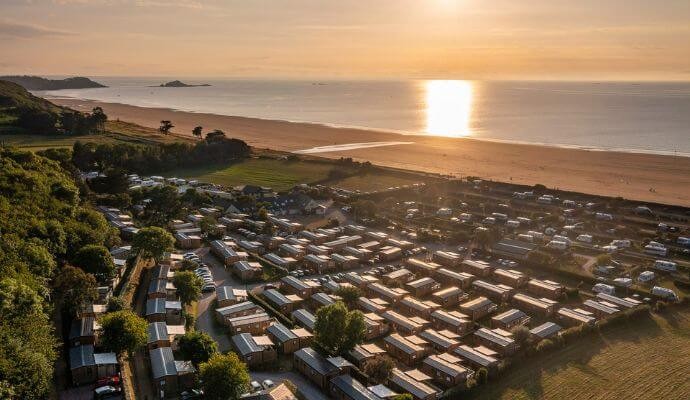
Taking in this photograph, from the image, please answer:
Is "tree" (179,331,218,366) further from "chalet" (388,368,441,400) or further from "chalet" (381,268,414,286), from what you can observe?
"chalet" (381,268,414,286)

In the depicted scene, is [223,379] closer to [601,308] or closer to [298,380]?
[298,380]

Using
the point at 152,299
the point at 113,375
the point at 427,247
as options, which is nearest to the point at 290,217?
the point at 427,247

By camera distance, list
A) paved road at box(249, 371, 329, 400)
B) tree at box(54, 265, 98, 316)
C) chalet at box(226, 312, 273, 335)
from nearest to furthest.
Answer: paved road at box(249, 371, 329, 400), tree at box(54, 265, 98, 316), chalet at box(226, 312, 273, 335)

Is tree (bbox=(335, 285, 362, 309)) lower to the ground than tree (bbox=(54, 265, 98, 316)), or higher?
lower

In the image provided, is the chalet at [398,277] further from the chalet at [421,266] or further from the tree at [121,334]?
the tree at [121,334]

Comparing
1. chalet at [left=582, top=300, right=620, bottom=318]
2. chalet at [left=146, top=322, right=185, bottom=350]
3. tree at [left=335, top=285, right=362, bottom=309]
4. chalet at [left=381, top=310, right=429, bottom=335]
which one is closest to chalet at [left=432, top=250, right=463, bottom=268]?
chalet at [left=381, top=310, right=429, bottom=335]

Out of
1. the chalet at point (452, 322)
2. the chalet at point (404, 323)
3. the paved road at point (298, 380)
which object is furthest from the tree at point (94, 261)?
the chalet at point (452, 322)

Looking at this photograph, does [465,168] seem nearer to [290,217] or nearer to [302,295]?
[290,217]
